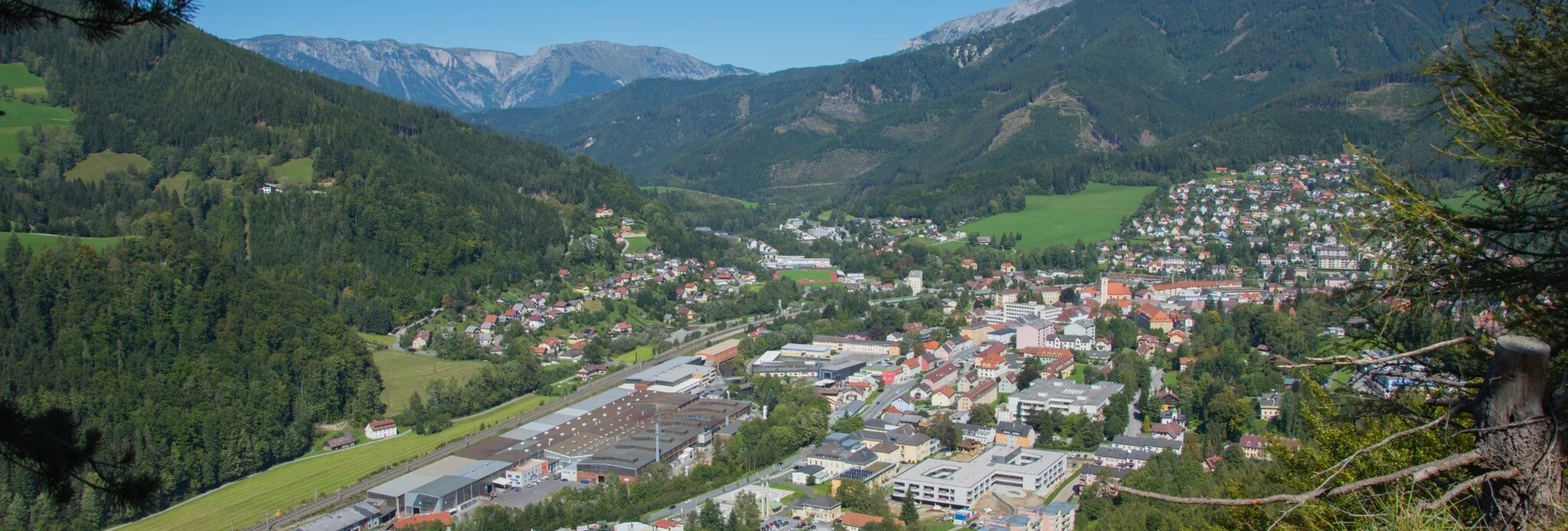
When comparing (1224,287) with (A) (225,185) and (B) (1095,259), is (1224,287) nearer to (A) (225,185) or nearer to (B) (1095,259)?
(B) (1095,259)

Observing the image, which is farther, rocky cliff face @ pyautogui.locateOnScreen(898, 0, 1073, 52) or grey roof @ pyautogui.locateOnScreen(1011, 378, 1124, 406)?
rocky cliff face @ pyautogui.locateOnScreen(898, 0, 1073, 52)

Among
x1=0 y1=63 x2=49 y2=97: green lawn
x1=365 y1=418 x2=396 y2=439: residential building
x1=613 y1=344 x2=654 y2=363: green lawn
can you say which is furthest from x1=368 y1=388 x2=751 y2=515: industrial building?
x1=0 y1=63 x2=49 y2=97: green lawn

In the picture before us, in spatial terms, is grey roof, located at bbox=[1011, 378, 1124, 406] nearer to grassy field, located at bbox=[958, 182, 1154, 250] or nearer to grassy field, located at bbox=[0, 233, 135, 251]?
grassy field, located at bbox=[0, 233, 135, 251]

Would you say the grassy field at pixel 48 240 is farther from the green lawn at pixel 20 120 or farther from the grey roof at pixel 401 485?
the grey roof at pixel 401 485

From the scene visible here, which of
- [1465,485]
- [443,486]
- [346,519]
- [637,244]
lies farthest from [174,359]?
[1465,485]

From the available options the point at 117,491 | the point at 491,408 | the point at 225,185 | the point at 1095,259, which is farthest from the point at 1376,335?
the point at 1095,259

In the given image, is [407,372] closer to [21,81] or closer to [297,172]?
[297,172]
